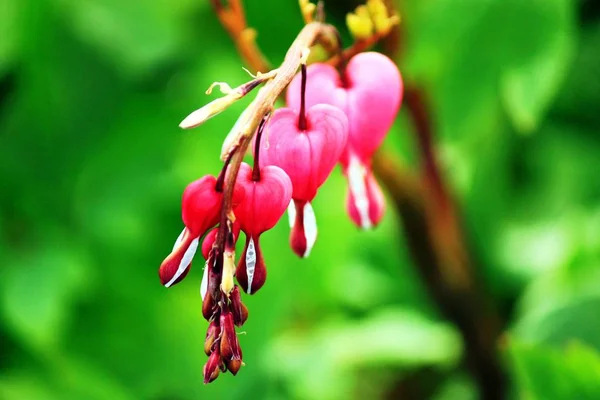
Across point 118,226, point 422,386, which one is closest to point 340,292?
point 422,386

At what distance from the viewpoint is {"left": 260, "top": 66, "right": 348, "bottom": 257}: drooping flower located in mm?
599

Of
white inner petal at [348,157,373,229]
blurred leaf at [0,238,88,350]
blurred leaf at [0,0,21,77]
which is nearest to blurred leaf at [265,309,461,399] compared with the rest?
blurred leaf at [0,238,88,350]

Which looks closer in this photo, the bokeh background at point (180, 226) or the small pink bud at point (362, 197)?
the small pink bud at point (362, 197)

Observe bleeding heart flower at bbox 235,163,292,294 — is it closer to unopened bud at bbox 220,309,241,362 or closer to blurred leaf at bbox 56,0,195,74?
unopened bud at bbox 220,309,241,362

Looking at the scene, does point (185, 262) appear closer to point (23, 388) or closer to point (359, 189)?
point (359, 189)

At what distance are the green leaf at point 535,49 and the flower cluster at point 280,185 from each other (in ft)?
1.08

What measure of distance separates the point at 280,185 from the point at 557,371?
0.70m

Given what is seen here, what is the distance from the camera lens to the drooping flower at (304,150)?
1.96 ft

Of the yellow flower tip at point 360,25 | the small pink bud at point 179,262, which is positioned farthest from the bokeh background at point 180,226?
the small pink bud at point 179,262

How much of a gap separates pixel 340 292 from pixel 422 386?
30cm

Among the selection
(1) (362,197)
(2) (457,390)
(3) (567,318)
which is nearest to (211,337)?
(1) (362,197)

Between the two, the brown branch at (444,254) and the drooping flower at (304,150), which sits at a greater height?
the drooping flower at (304,150)

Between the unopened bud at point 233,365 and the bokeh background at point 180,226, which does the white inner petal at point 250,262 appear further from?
the bokeh background at point 180,226

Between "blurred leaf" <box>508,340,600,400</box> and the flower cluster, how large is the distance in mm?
459
